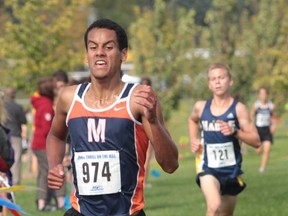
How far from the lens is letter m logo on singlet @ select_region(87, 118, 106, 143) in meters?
6.91

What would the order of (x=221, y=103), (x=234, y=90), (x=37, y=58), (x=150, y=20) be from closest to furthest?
(x=221, y=103), (x=37, y=58), (x=234, y=90), (x=150, y=20)

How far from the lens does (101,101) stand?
700cm

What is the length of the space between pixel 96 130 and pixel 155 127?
601 mm

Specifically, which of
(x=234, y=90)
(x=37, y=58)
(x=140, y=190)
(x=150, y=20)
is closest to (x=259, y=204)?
(x=140, y=190)

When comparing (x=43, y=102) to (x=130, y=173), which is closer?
(x=130, y=173)

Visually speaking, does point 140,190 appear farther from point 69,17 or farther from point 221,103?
point 69,17

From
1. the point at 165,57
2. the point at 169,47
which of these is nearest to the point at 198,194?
the point at 169,47

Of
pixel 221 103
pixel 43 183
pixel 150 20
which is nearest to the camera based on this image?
pixel 221 103

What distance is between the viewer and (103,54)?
6797 millimetres

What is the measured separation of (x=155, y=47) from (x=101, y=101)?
112ft

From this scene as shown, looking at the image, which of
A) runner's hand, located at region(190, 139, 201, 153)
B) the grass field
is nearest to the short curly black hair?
runner's hand, located at region(190, 139, 201, 153)

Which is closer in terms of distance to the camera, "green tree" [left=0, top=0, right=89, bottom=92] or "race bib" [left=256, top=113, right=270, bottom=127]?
"race bib" [left=256, top=113, right=270, bottom=127]

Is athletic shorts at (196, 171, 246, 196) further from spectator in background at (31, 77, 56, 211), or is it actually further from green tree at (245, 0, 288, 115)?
green tree at (245, 0, 288, 115)

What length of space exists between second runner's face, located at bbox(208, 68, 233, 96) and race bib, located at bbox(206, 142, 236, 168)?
1.99ft
